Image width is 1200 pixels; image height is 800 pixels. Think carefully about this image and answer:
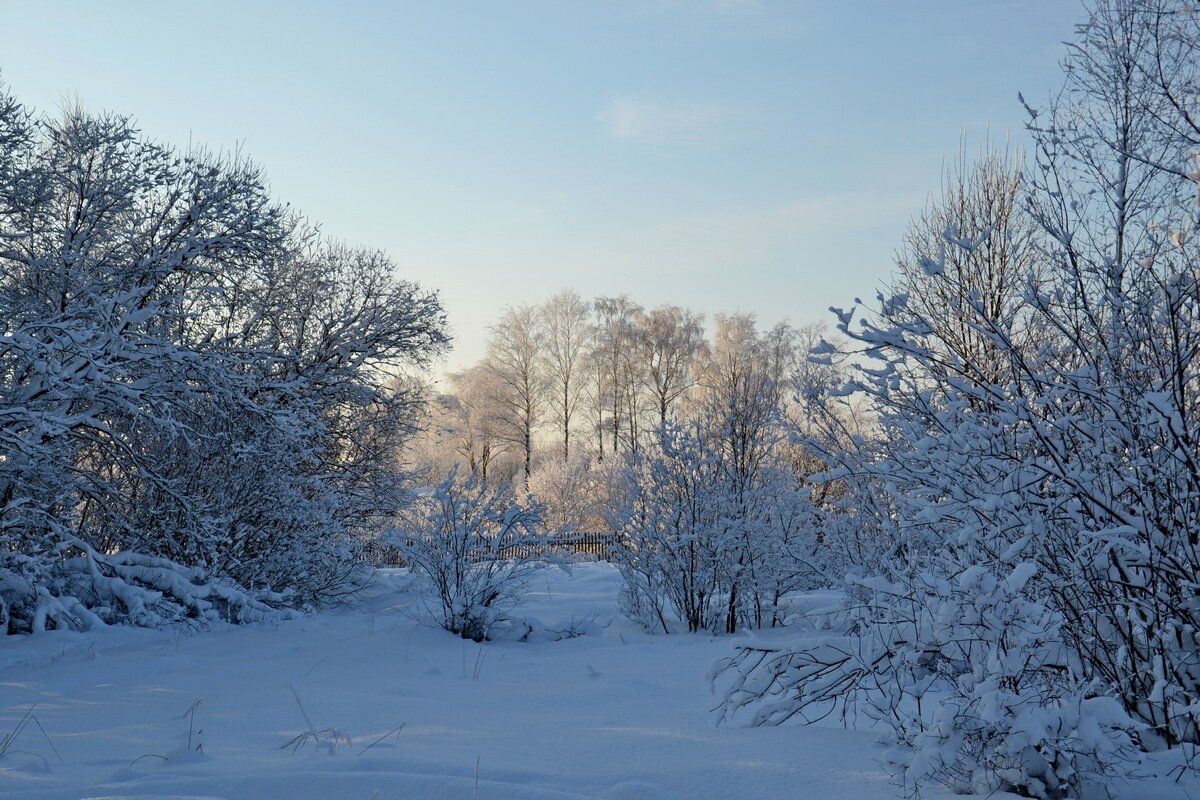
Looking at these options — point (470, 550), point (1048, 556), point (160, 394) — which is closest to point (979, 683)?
point (1048, 556)

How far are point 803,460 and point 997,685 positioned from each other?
15815mm

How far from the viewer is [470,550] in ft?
25.3

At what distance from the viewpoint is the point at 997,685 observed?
7.86 ft

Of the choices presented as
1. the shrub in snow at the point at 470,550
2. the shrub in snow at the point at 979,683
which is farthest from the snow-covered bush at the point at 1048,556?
the shrub in snow at the point at 470,550

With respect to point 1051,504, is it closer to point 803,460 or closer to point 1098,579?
point 1098,579

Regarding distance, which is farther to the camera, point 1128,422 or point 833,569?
point 833,569

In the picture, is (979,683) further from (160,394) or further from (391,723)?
(160,394)

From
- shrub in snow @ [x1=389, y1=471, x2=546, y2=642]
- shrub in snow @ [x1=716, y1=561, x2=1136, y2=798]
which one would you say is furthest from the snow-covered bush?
shrub in snow @ [x1=389, y1=471, x2=546, y2=642]

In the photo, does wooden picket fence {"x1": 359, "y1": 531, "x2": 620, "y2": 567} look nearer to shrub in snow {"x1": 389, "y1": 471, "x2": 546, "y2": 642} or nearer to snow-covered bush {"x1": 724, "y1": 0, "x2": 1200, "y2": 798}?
shrub in snow {"x1": 389, "y1": 471, "x2": 546, "y2": 642}

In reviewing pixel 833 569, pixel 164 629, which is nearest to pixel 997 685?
pixel 833 569

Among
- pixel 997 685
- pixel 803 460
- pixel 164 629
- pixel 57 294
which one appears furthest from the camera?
pixel 803 460

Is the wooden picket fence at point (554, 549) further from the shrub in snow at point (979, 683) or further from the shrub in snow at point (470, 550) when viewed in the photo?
the shrub in snow at point (979, 683)

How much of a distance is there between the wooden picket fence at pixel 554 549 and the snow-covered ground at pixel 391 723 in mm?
815

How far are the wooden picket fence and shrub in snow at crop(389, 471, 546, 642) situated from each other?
0.03 metres
